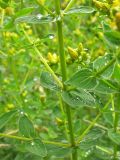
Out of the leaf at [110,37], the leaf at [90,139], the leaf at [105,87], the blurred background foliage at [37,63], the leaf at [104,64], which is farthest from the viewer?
the leaf at [90,139]

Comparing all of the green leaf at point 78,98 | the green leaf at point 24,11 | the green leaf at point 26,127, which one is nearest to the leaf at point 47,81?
the green leaf at point 78,98

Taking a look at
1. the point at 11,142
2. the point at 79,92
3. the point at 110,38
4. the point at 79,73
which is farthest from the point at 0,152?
the point at 110,38

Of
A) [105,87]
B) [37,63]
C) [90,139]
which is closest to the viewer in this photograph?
[105,87]

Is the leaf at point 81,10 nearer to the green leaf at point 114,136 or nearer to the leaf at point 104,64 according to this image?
the leaf at point 104,64

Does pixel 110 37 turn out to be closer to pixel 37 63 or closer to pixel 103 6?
pixel 103 6

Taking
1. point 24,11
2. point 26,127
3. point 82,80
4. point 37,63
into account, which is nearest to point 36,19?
point 24,11

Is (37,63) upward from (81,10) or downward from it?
downward

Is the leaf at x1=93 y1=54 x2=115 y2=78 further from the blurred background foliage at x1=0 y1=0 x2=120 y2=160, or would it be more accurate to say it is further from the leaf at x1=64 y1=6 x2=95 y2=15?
the leaf at x1=64 y1=6 x2=95 y2=15

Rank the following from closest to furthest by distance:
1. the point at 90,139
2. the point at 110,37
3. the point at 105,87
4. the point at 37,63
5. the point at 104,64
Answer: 1. the point at 110,37
2. the point at 104,64
3. the point at 105,87
4. the point at 90,139
5. the point at 37,63
